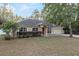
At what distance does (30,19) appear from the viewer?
3.54 meters

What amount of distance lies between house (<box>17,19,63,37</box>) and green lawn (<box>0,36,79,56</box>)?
75 mm

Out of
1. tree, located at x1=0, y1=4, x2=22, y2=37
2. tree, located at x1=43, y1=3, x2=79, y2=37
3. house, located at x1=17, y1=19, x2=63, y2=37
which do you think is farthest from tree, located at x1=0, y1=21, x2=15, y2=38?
tree, located at x1=43, y1=3, x2=79, y2=37

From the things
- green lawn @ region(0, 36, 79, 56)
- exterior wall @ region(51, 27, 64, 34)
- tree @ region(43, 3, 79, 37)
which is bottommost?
green lawn @ region(0, 36, 79, 56)

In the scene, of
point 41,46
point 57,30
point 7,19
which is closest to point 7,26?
point 7,19

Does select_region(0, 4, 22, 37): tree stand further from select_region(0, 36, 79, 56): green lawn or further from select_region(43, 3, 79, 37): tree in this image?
select_region(43, 3, 79, 37): tree

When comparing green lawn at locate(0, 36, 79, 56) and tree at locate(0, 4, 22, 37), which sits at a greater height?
tree at locate(0, 4, 22, 37)

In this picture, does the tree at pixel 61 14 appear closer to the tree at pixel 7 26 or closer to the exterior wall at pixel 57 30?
the exterior wall at pixel 57 30

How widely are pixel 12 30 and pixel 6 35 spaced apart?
110 millimetres

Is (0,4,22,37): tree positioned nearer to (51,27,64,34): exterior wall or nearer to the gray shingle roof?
the gray shingle roof

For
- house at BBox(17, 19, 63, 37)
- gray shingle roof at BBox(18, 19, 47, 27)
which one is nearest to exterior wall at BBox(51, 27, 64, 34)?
house at BBox(17, 19, 63, 37)

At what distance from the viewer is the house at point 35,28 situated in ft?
11.7

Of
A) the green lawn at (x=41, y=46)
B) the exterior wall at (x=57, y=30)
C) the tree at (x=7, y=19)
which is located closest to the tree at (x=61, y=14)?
the exterior wall at (x=57, y=30)

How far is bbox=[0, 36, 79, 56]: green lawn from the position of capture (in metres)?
3.47

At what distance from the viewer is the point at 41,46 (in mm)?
3527
